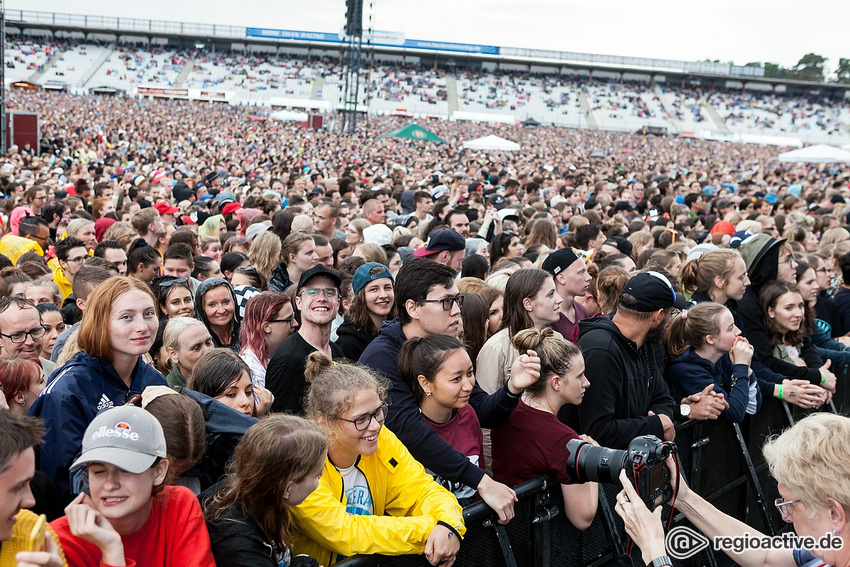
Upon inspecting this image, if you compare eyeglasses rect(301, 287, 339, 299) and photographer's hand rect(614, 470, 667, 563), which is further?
eyeglasses rect(301, 287, 339, 299)

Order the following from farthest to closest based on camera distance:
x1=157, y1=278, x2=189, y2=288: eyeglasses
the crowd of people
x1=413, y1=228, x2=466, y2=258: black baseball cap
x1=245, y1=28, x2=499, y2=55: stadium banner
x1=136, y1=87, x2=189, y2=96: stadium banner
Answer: x1=245, y1=28, x2=499, y2=55: stadium banner, x1=136, y1=87, x2=189, y2=96: stadium banner, x1=413, y1=228, x2=466, y2=258: black baseball cap, x1=157, y1=278, x2=189, y2=288: eyeglasses, the crowd of people

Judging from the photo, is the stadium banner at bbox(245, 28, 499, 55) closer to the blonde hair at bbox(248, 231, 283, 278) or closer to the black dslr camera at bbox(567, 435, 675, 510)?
the blonde hair at bbox(248, 231, 283, 278)

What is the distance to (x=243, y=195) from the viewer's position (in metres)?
13.1

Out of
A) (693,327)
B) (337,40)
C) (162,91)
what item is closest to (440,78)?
(337,40)

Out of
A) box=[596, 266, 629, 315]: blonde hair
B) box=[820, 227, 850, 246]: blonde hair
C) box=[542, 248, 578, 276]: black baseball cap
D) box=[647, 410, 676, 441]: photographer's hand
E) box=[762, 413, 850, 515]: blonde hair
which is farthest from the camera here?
box=[820, 227, 850, 246]: blonde hair

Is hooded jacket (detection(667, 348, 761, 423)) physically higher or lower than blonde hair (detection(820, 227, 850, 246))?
lower

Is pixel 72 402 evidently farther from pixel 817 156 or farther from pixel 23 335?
pixel 817 156

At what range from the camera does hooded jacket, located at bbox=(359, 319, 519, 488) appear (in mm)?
3123

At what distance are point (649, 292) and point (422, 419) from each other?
1486 mm

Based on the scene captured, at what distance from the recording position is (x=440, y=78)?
225ft

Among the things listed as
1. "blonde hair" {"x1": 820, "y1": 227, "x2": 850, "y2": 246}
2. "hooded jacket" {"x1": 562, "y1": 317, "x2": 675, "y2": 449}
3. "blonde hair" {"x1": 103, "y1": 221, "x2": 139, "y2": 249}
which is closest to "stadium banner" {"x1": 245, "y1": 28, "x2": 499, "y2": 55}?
"blonde hair" {"x1": 820, "y1": 227, "x2": 850, "y2": 246}

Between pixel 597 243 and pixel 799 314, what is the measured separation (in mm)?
3026
